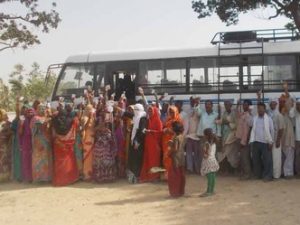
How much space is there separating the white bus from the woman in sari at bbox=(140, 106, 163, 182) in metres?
2.62

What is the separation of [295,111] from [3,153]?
19.0 feet

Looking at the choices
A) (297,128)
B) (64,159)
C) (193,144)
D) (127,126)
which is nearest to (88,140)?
(64,159)

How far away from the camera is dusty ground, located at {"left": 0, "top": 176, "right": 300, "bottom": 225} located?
6.71m

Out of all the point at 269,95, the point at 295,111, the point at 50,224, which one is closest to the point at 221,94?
the point at 269,95

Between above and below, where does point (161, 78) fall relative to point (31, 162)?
above

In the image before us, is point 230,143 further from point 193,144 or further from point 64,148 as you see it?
point 64,148

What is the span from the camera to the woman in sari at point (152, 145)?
30.3ft

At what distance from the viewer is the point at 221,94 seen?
11477mm

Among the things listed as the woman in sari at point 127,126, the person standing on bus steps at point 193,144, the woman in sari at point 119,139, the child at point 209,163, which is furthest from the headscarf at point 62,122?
the child at point 209,163

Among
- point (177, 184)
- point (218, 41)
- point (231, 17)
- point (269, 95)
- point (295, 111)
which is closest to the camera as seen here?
point (177, 184)

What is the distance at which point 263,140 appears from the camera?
887 cm

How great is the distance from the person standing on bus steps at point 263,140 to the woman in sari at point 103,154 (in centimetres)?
262

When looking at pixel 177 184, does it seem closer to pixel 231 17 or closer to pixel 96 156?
pixel 96 156

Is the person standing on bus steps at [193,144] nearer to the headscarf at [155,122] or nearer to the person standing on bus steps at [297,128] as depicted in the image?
the headscarf at [155,122]
